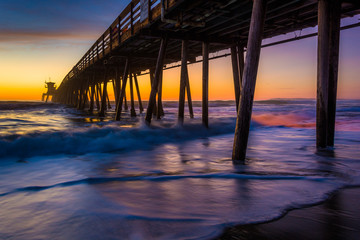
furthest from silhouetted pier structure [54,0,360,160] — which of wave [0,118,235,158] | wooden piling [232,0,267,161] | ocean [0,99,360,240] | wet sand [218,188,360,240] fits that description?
wet sand [218,188,360,240]

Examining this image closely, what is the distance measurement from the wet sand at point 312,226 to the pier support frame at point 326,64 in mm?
2786

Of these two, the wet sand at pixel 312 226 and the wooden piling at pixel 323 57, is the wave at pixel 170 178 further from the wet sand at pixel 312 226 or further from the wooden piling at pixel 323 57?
the wooden piling at pixel 323 57

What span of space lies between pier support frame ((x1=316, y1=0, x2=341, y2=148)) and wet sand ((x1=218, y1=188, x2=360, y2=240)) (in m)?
2.79

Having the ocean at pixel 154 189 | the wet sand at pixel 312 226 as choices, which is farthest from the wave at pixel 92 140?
the wet sand at pixel 312 226

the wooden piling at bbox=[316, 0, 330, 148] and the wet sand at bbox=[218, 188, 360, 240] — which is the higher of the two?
the wooden piling at bbox=[316, 0, 330, 148]

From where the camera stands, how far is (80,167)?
14.4ft

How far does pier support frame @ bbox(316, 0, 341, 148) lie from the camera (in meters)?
4.55

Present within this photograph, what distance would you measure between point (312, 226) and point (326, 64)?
371 centimetres

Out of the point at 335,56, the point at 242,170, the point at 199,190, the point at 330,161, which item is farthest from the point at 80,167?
the point at 335,56

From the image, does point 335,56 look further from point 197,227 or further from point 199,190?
point 197,227

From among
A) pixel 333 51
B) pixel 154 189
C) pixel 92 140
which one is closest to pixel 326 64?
pixel 333 51

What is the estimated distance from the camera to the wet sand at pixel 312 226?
1.79 meters

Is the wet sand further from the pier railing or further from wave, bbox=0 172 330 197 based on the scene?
the pier railing

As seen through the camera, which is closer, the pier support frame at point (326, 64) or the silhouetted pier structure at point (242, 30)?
the silhouetted pier structure at point (242, 30)
